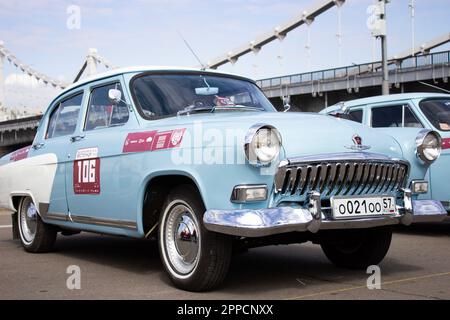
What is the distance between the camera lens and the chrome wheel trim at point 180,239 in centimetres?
441

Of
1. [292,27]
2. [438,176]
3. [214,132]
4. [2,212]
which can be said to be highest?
[292,27]

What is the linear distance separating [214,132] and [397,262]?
2.65m

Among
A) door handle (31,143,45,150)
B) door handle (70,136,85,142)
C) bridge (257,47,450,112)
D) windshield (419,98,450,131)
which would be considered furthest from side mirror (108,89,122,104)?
bridge (257,47,450,112)

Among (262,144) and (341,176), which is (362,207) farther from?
(262,144)

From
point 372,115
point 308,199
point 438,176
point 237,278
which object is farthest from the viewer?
point 372,115

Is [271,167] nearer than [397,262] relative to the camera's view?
Yes

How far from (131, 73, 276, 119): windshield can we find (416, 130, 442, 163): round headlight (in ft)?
4.78

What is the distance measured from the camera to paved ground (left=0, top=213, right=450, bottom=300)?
441cm

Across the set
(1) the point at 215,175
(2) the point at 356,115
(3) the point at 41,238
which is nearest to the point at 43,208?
(3) the point at 41,238

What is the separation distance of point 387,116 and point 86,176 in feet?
15.3
